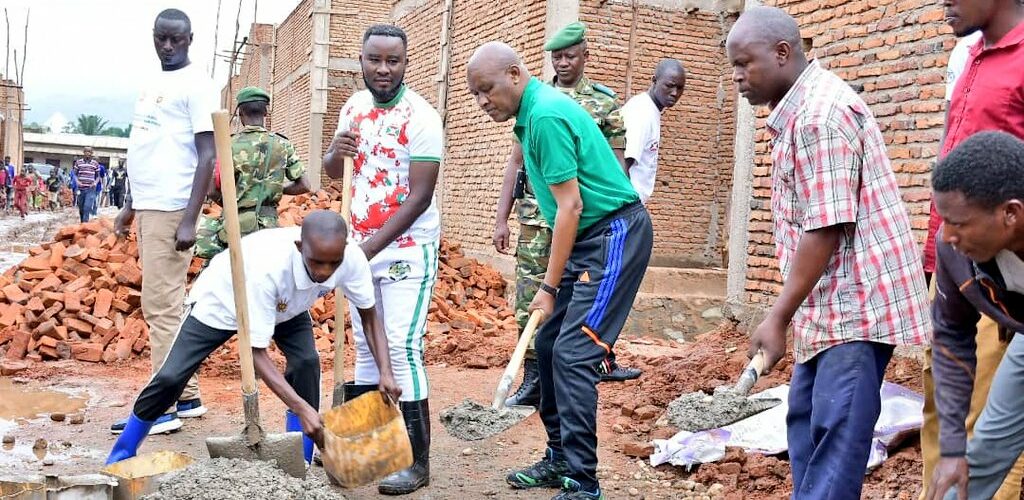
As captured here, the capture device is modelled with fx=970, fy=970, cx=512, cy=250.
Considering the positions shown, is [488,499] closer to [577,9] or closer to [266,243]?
[266,243]

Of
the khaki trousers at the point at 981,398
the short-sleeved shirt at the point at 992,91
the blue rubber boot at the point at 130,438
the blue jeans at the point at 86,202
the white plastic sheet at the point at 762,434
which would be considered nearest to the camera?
the short-sleeved shirt at the point at 992,91

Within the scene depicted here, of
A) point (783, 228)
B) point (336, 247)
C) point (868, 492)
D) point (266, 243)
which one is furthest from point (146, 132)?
point (868, 492)

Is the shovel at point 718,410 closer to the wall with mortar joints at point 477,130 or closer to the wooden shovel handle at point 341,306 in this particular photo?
the wooden shovel handle at point 341,306

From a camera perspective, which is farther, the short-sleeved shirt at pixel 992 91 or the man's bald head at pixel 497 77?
the man's bald head at pixel 497 77

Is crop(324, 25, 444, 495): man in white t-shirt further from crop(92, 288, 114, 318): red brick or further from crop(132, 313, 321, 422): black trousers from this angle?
crop(92, 288, 114, 318): red brick

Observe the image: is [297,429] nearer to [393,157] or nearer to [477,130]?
Answer: [393,157]

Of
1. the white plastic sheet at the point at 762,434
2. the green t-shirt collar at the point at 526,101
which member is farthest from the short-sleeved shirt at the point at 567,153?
the white plastic sheet at the point at 762,434

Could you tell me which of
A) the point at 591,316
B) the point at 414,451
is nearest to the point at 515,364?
the point at 591,316

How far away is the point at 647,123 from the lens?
6.05 m

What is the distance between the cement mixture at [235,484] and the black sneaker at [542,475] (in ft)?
3.40

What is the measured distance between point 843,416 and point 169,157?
11.6 ft

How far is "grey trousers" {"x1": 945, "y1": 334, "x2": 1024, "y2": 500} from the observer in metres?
→ 2.57

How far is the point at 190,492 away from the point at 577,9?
7368 mm

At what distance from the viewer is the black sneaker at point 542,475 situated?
4266 mm
